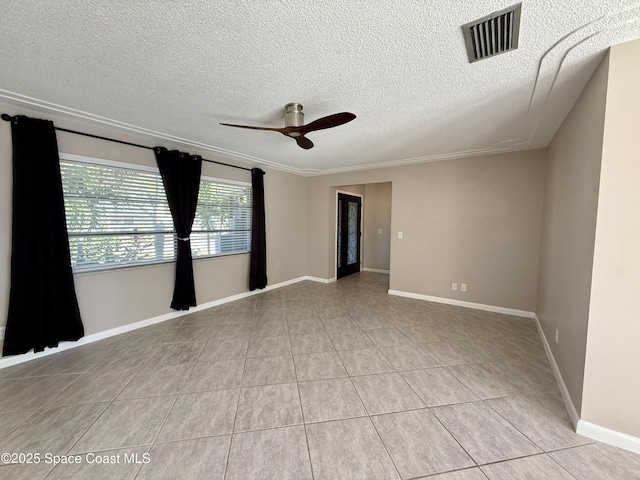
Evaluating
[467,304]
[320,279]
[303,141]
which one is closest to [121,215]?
[303,141]

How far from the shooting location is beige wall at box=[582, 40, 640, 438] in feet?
4.75

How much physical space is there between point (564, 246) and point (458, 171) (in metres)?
2.25

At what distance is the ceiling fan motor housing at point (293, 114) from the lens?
7.52ft

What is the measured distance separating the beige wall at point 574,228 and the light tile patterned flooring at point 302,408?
1.26 ft

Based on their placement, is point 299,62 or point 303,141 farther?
point 303,141

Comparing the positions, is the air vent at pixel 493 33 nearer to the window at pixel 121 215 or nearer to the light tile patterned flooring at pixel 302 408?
the light tile patterned flooring at pixel 302 408

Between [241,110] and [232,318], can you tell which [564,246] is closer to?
[241,110]

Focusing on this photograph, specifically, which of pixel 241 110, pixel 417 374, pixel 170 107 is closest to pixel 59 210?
pixel 170 107

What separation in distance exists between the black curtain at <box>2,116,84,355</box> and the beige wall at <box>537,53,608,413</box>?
4618mm

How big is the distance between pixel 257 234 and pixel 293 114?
276 centimetres

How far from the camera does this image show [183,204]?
3.55 metres

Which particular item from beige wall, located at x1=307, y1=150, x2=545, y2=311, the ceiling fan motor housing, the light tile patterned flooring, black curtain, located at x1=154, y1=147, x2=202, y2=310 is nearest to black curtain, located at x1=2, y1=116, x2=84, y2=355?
the light tile patterned flooring

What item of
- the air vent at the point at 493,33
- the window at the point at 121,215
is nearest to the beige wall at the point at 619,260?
the air vent at the point at 493,33

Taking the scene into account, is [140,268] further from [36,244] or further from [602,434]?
[602,434]
